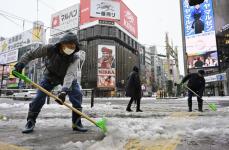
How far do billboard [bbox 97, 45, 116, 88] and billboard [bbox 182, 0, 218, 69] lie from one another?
21.5m

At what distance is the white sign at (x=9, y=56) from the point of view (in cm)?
7538

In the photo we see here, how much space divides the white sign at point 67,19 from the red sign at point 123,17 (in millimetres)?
2487

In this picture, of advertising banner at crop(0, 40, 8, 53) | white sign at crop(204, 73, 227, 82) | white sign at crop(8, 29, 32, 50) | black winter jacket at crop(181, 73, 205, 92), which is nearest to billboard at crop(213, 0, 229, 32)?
white sign at crop(204, 73, 227, 82)

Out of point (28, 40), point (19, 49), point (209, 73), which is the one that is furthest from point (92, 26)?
point (209, 73)

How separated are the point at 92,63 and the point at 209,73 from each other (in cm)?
2848

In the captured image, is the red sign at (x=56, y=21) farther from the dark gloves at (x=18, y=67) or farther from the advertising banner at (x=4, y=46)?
the dark gloves at (x=18, y=67)

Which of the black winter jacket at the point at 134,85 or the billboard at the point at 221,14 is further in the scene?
the billboard at the point at 221,14

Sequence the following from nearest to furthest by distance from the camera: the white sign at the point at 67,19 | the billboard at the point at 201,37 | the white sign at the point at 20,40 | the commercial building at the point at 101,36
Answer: the billboard at the point at 201,37 → the commercial building at the point at 101,36 → the white sign at the point at 67,19 → the white sign at the point at 20,40

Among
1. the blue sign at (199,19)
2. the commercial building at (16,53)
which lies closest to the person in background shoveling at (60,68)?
the blue sign at (199,19)

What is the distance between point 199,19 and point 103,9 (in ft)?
86.8

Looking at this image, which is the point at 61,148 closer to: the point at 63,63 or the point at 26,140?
the point at 26,140

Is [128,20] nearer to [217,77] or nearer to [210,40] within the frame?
[210,40]

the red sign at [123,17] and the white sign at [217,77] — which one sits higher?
the red sign at [123,17]

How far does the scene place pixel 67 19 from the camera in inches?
2525
